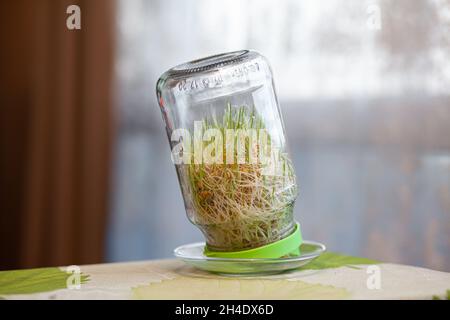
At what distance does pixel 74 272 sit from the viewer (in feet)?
2.49

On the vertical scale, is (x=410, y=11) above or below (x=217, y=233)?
above

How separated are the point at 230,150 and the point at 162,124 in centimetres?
117

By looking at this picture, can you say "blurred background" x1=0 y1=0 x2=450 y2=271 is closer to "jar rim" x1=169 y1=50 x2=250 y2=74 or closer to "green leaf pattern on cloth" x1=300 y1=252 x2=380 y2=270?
"green leaf pattern on cloth" x1=300 y1=252 x2=380 y2=270

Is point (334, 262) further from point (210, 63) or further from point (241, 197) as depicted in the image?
point (210, 63)

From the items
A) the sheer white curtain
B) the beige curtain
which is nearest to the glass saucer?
the sheer white curtain

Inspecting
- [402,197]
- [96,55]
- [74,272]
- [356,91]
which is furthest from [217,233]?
[96,55]

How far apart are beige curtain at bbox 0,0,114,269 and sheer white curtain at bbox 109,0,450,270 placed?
0.31 m

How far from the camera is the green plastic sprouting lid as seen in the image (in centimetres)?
72

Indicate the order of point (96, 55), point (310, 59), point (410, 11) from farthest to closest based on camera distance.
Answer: point (96, 55), point (310, 59), point (410, 11)

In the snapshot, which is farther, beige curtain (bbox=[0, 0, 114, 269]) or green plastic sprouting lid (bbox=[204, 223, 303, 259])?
beige curtain (bbox=[0, 0, 114, 269])

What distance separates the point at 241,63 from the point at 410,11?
1.98ft

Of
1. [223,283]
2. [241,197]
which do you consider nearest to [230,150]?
[241,197]

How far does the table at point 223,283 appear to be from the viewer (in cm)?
61

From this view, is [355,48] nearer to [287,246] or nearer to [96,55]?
[287,246]
